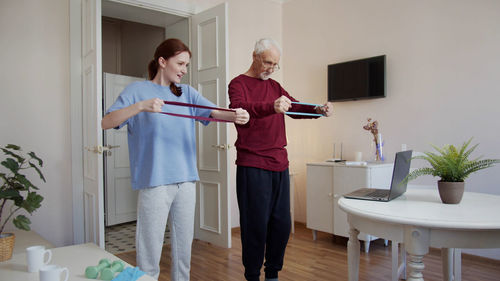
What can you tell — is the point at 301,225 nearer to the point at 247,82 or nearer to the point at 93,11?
the point at 247,82

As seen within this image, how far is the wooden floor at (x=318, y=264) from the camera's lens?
9.34ft

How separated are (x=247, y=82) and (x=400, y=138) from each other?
224 centimetres

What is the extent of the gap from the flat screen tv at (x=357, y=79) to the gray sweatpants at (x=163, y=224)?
2.66m

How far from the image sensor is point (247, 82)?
2.07 m

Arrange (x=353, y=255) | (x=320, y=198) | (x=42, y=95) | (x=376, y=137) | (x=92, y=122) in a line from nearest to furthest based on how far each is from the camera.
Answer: (x=353, y=255) < (x=92, y=122) < (x=42, y=95) < (x=376, y=137) < (x=320, y=198)

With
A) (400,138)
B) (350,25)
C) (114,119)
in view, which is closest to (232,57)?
(350,25)

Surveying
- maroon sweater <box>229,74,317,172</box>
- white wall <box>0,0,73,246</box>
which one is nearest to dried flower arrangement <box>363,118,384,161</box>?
maroon sweater <box>229,74,317,172</box>

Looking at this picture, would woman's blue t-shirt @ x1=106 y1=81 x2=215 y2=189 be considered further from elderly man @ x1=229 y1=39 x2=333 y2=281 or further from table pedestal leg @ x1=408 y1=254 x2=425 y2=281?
table pedestal leg @ x1=408 y1=254 x2=425 y2=281

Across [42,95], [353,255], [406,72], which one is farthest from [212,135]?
[353,255]

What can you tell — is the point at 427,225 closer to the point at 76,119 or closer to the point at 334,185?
the point at 334,185

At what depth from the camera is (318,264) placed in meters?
3.14

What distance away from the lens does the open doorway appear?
431cm

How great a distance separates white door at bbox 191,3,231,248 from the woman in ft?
5.87

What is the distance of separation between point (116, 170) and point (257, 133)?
348cm
